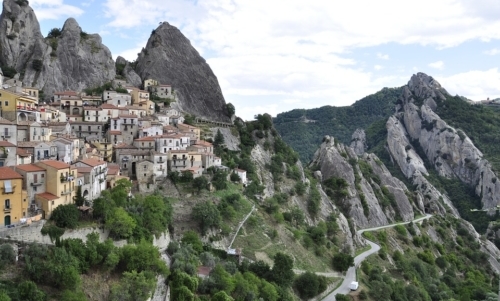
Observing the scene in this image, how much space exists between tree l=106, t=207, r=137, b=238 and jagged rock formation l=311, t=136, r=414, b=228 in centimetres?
6076

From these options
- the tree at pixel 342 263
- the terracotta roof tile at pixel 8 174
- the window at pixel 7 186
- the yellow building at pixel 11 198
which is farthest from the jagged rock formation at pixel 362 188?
the window at pixel 7 186

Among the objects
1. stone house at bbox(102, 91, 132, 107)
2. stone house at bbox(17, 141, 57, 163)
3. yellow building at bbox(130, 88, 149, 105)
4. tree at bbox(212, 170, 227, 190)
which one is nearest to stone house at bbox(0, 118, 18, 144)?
stone house at bbox(17, 141, 57, 163)

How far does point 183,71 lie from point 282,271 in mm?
63340

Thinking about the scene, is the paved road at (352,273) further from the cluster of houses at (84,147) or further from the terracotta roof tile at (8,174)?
the terracotta roof tile at (8,174)

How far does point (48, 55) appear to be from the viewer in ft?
306

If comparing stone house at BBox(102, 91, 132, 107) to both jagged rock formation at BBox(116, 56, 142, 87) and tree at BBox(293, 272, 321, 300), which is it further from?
tree at BBox(293, 272, 321, 300)

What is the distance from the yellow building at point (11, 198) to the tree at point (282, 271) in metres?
27.8

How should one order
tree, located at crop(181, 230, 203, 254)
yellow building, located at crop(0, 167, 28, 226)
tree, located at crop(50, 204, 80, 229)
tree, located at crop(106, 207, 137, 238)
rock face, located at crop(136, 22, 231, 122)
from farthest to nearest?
rock face, located at crop(136, 22, 231, 122)
tree, located at crop(181, 230, 203, 254)
tree, located at crop(106, 207, 137, 238)
tree, located at crop(50, 204, 80, 229)
yellow building, located at crop(0, 167, 28, 226)

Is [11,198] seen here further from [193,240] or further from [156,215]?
[193,240]

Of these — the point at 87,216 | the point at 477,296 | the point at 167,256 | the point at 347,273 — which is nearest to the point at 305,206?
the point at 347,273

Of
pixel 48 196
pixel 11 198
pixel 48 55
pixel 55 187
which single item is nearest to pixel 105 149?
pixel 55 187

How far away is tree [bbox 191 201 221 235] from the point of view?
5725 centimetres

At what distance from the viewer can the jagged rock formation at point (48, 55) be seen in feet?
296

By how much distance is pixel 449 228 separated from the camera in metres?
111
